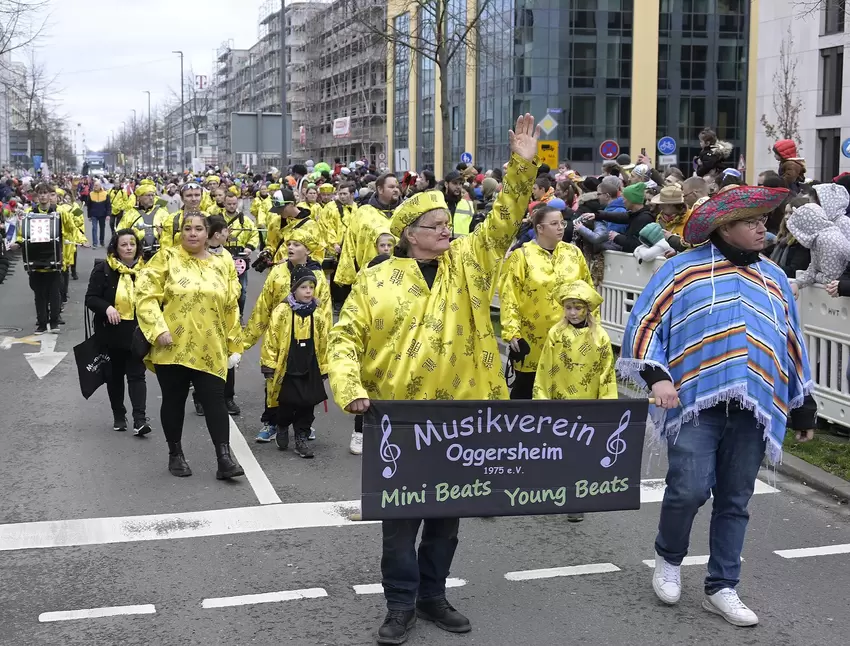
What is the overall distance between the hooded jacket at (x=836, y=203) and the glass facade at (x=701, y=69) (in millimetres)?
50929

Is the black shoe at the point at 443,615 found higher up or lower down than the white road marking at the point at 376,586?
higher up

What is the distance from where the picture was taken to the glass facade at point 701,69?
57594mm

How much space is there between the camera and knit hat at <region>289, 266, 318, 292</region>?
8617 millimetres

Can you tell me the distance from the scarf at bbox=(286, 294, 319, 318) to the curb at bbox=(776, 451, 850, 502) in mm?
3647

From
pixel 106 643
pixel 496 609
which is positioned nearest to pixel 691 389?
pixel 496 609

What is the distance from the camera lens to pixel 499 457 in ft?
15.6

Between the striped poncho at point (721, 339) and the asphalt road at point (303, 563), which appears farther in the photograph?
the asphalt road at point (303, 563)

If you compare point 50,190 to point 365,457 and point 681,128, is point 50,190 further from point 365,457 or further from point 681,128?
point 681,128

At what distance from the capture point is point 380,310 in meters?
4.74

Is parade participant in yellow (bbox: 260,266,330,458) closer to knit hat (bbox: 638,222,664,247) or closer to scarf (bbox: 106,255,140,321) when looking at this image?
scarf (bbox: 106,255,140,321)

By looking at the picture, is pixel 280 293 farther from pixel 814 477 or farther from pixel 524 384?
pixel 814 477

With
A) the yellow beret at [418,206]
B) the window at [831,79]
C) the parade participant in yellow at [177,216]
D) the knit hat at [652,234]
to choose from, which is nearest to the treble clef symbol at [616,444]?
the yellow beret at [418,206]

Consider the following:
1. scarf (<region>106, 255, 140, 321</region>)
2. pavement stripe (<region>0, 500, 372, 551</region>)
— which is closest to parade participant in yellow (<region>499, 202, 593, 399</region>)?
pavement stripe (<region>0, 500, 372, 551</region>)

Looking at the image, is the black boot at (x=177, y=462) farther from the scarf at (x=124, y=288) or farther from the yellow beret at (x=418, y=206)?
the yellow beret at (x=418, y=206)
